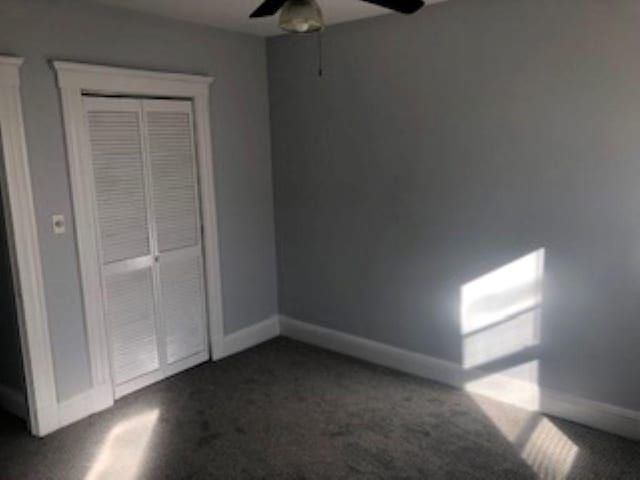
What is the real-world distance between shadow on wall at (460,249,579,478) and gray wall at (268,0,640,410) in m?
0.07

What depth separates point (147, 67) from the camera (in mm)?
3471

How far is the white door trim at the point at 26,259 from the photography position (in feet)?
9.34

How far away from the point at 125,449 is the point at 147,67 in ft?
7.52

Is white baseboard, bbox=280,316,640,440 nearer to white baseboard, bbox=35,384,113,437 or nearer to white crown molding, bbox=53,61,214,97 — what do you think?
white baseboard, bbox=35,384,113,437

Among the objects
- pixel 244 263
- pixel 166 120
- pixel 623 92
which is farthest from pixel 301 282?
pixel 623 92

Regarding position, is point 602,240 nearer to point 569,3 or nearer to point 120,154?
point 569,3

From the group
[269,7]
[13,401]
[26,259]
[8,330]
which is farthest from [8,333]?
[269,7]

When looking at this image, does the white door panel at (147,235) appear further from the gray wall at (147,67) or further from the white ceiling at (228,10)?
the white ceiling at (228,10)

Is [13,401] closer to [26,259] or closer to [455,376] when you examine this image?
[26,259]

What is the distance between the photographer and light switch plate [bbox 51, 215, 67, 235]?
3.11 m

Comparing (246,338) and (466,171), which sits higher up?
(466,171)

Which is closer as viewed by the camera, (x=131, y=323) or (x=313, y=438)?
(x=313, y=438)

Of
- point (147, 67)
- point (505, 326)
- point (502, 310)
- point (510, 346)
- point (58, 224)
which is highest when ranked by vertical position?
point (147, 67)

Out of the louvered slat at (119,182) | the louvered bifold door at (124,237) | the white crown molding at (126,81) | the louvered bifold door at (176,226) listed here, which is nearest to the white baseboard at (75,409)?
the louvered bifold door at (124,237)
